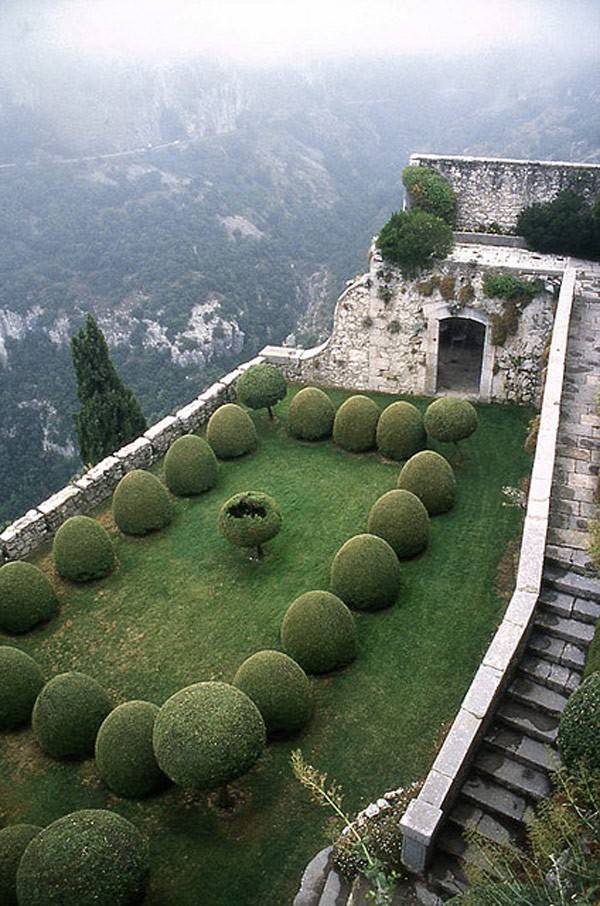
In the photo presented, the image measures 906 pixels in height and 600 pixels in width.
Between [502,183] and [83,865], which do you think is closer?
[83,865]

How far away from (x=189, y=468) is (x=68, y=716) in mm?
6740

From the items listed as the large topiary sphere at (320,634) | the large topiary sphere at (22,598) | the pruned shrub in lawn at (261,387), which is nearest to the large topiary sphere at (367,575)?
the large topiary sphere at (320,634)

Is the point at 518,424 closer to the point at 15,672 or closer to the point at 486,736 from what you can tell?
the point at 486,736

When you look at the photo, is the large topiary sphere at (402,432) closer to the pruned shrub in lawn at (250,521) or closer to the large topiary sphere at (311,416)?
the large topiary sphere at (311,416)

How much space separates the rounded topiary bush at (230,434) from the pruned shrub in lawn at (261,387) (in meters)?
0.74

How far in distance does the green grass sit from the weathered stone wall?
724cm

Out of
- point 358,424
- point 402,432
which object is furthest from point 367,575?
point 358,424

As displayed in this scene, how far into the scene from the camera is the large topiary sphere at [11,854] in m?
7.38

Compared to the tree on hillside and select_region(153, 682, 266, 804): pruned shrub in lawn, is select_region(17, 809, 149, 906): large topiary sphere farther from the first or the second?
the tree on hillside

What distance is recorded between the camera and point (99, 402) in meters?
18.9

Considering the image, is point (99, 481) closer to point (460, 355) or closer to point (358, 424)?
point (358, 424)

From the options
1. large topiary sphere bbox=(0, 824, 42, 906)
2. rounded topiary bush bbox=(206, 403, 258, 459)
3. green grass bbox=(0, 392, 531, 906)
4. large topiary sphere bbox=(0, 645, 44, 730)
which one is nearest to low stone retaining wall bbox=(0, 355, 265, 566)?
rounded topiary bush bbox=(206, 403, 258, 459)

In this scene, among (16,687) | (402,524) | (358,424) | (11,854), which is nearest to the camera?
(11,854)

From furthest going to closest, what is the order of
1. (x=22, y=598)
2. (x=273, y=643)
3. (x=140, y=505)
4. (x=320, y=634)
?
1. (x=140, y=505)
2. (x=22, y=598)
3. (x=273, y=643)
4. (x=320, y=634)
